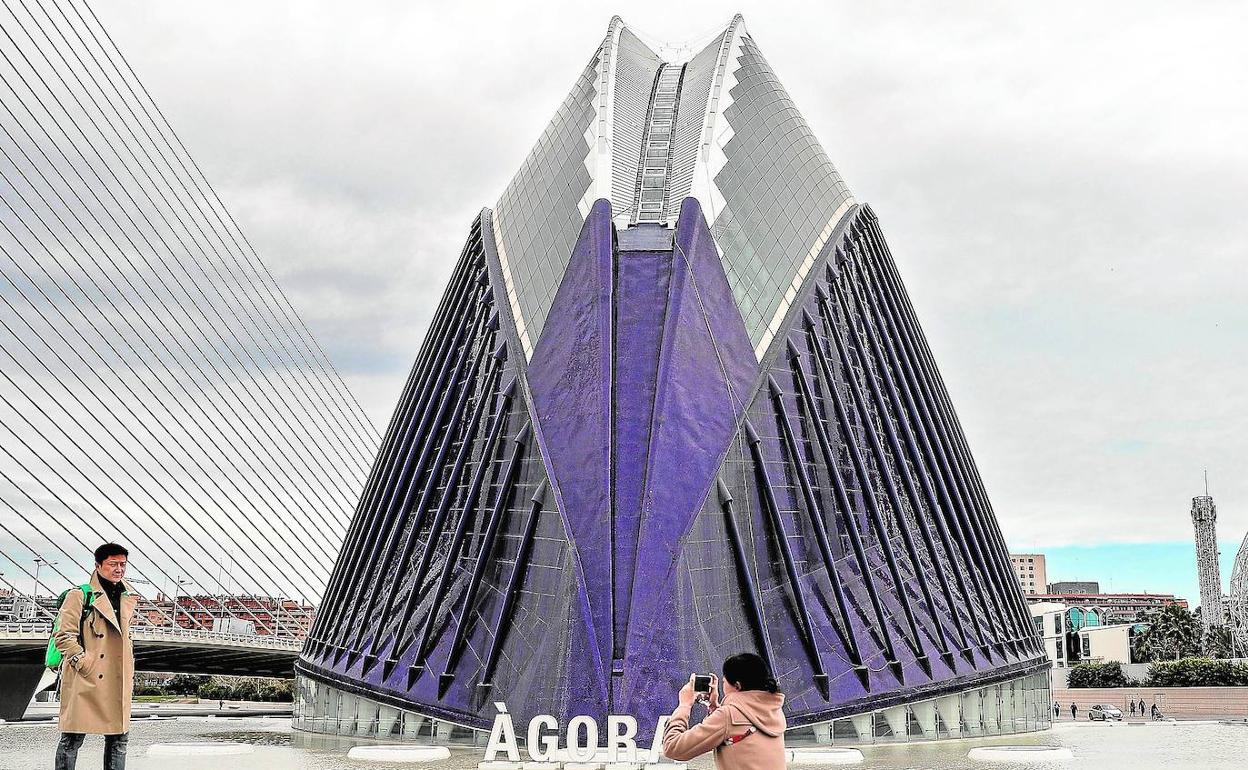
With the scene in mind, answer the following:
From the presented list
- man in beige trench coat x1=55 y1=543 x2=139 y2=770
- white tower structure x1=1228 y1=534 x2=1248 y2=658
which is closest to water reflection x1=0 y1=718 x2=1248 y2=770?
man in beige trench coat x1=55 y1=543 x2=139 y2=770

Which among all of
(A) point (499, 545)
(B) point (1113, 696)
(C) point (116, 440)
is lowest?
(B) point (1113, 696)

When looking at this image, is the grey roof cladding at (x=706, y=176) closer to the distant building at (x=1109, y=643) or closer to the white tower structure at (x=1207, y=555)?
the distant building at (x=1109, y=643)

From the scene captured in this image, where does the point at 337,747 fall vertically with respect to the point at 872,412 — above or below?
below

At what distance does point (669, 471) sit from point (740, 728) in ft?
75.7

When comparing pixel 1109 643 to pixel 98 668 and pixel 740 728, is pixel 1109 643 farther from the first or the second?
pixel 740 728

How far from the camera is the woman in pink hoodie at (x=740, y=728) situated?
700 cm

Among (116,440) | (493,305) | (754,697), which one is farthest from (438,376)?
(754,697)

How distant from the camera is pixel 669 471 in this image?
1188 inches

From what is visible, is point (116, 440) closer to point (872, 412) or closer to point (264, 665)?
point (872, 412)

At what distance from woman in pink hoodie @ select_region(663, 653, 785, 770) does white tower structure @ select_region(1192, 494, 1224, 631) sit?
192m

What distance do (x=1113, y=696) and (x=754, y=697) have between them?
83638 mm

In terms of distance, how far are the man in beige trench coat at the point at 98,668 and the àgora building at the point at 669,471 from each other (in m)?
16.8

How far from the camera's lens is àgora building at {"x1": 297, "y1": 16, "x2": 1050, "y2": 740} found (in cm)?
2923

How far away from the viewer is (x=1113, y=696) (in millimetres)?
82000
